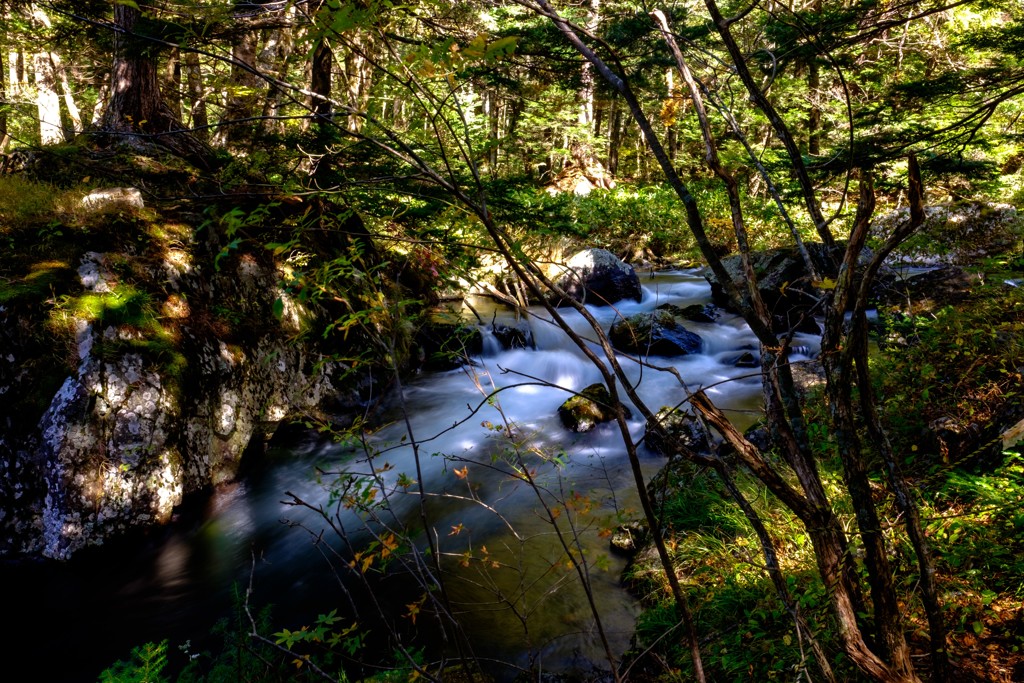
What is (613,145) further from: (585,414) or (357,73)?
(585,414)

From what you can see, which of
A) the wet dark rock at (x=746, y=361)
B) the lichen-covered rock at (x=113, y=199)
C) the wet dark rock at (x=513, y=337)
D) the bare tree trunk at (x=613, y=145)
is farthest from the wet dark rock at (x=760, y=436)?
the bare tree trunk at (x=613, y=145)

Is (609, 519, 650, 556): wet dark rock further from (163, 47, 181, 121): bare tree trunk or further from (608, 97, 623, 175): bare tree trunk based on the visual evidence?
(608, 97, 623, 175): bare tree trunk

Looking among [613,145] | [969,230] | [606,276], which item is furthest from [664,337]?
[613,145]

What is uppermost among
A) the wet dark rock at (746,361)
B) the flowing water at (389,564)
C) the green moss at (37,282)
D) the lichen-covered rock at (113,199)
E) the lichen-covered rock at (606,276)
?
the lichen-covered rock at (113,199)

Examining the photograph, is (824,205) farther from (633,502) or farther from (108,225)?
(108,225)

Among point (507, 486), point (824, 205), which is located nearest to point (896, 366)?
point (507, 486)

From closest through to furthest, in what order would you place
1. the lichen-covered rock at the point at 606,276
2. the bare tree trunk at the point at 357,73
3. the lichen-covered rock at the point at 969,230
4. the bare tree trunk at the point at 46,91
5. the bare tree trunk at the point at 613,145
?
1. the bare tree trunk at the point at 357,73
2. the lichen-covered rock at the point at 969,230
3. the lichen-covered rock at the point at 606,276
4. the bare tree trunk at the point at 46,91
5. the bare tree trunk at the point at 613,145

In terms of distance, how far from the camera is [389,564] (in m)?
4.04

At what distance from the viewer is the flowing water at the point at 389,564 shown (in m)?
3.39

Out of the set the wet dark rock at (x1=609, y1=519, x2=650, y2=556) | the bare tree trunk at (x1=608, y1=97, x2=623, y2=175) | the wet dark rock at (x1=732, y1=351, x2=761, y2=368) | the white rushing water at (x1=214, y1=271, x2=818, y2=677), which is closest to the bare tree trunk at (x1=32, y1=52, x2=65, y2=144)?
the white rushing water at (x1=214, y1=271, x2=818, y2=677)

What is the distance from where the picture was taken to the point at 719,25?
1.54m

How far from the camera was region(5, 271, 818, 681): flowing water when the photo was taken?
3.39 metres

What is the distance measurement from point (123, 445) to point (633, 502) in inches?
169

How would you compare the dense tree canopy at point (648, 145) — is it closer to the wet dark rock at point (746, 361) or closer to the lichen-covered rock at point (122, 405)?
the lichen-covered rock at point (122, 405)
